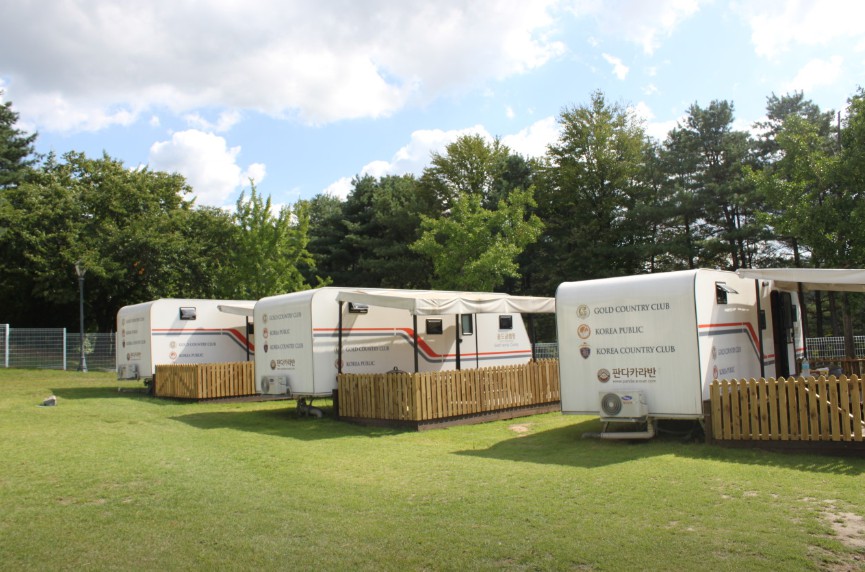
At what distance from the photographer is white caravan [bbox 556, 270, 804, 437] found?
33.1ft

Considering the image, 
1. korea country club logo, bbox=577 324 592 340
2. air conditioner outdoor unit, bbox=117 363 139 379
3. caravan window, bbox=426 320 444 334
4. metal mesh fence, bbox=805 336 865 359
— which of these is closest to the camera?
korea country club logo, bbox=577 324 592 340

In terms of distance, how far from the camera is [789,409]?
359 inches

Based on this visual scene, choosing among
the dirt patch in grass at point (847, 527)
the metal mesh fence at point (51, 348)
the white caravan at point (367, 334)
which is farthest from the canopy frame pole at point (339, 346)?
the metal mesh fence at point (51, 348)

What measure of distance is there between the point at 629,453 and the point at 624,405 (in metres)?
0.94

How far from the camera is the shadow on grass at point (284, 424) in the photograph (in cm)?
1248

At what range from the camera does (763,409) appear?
9.30 meters

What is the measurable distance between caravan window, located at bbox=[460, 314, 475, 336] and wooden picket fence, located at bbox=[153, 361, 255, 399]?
623 centimetres

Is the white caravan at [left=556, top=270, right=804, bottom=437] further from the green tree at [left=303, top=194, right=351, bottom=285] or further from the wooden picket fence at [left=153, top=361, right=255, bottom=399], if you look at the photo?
the green tree at [left=303, top=194, right=351, bottom=285]

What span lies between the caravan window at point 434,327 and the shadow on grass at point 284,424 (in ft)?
9.69

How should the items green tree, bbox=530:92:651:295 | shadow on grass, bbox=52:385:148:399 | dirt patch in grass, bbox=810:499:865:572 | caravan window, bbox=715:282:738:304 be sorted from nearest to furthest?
dirt patch in grass, bbox=810:499:865:572, caravan window, bbox=715:282:738:304, shadow on grass, bbox=52:385:148:399, green tree, bbox=530:92:651:295

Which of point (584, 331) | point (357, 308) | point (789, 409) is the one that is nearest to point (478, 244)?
point (357, 308)

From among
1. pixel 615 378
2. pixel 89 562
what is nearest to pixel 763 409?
pixel 615 378

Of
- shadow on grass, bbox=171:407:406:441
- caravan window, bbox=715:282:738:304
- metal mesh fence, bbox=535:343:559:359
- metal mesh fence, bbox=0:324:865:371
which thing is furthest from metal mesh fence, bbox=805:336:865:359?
shadow on grass, bbox=171:407:406:441

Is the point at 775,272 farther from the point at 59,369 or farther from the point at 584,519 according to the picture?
the point at 59,369
